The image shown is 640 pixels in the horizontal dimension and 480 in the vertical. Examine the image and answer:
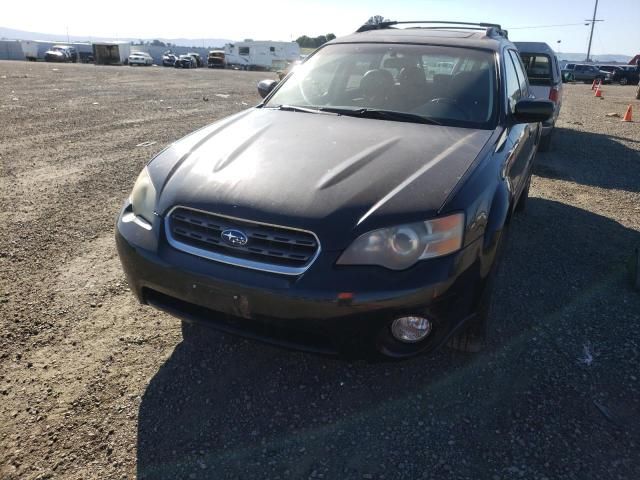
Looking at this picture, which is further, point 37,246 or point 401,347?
point 37,246

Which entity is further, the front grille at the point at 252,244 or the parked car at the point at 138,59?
the parked car at the point at 138,59

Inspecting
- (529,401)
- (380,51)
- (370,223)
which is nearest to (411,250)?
(370,223)

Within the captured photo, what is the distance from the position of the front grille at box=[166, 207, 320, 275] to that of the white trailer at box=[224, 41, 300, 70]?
1841 inches

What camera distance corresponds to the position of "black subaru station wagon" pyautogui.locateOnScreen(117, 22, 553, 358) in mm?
1959

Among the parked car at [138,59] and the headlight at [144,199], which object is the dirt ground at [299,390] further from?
the parked car at [138,59]

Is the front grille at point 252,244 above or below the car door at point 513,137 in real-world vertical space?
below

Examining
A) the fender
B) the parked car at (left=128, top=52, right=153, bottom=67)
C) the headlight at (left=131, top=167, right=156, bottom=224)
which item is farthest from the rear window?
the parked car at (left=128, top=52, right=153, bottom=67)

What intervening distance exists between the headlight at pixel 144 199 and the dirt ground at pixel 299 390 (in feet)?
2.65

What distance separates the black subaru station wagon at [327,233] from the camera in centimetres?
196

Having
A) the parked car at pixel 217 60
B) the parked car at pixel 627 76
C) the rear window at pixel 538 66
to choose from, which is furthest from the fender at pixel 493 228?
the parked car at pixel 217 60

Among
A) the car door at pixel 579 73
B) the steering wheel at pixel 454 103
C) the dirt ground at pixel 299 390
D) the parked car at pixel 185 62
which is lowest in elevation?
the dirt ground at pixel 299 390

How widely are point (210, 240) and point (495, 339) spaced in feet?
5.84

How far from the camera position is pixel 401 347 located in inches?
83.6

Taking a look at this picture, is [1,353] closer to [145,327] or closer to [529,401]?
[145,327]
